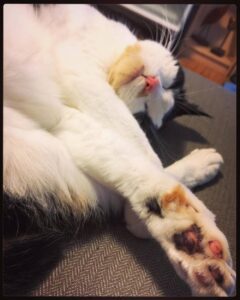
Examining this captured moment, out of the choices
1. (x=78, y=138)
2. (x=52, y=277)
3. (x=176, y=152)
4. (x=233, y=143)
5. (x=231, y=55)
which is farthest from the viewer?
(x=231, y=55)

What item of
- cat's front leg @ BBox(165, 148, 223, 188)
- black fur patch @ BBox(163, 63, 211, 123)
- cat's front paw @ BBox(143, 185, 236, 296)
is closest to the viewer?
cat's front paw @ BBox(143, 185, 236, 296)

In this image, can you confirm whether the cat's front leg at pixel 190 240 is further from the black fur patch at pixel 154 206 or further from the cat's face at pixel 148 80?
the cat's face at pixel 148 80

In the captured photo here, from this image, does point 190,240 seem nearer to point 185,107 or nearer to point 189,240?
point 189,240

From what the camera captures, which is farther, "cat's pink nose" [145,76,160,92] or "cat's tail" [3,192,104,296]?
"cat's pink nose" [145,76,160,92]

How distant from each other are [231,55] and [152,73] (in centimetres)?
191

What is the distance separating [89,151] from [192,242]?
0.89 feet

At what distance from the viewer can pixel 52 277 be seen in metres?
0.51

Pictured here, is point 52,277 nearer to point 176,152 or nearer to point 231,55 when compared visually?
point 176,152

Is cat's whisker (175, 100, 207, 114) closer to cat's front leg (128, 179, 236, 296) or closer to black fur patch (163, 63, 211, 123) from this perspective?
black fur patch (163, 63, 211, 123)

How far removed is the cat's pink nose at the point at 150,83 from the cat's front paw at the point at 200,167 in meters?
0.22

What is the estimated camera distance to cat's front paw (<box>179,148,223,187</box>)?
0.75m

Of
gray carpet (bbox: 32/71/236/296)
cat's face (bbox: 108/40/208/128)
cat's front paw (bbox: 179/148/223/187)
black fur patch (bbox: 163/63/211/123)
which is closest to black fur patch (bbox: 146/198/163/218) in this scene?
gray carpet (bbox: 32/71/236/296)

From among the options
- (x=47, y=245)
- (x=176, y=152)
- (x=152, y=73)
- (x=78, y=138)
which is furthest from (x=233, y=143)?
(x=47, y=245)

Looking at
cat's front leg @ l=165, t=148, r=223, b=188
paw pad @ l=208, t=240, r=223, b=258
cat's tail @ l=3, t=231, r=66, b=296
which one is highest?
paw pad @ l=208, t=240, r=223, b=258
